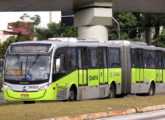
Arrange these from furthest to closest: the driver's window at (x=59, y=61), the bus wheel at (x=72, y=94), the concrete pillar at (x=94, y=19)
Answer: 1. the concrete pillar at (x=94, y=19)
2. the bus wheel at (x=72, y=94)
3. the driver's window at (x=59, y=61)

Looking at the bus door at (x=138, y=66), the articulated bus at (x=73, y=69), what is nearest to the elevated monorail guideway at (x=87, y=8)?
the articulated bus at (x=73, y=69)

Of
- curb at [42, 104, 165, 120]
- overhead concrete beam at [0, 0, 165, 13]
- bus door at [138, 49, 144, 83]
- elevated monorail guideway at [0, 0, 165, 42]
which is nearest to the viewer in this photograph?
curb at [42, 104, 165, 120]

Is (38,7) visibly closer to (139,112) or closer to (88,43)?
(88,43)

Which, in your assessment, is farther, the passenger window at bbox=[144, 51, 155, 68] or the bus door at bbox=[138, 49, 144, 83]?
the passenger window at bbox=[144, 51, 155, 68]

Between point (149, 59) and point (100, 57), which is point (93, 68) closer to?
point (100, 57)

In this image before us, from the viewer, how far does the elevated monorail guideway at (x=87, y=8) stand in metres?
36.6

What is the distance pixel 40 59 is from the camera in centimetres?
2559

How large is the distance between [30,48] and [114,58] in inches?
268

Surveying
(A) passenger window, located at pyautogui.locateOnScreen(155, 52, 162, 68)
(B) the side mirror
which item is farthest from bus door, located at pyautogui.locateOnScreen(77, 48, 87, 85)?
(A) passenger window, located at pyautogui.locateOnScreen(155, 52, 162, 68)

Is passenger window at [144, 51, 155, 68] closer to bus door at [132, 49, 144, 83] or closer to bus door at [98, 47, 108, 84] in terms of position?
bus door at [132, 49, 144, 83]

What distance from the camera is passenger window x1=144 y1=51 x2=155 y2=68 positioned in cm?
3516

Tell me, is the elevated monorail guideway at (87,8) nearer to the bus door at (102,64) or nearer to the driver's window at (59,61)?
the bus door at (102,64)

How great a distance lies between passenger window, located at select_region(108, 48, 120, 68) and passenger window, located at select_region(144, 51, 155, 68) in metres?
3.51

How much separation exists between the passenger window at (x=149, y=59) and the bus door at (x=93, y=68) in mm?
6362
